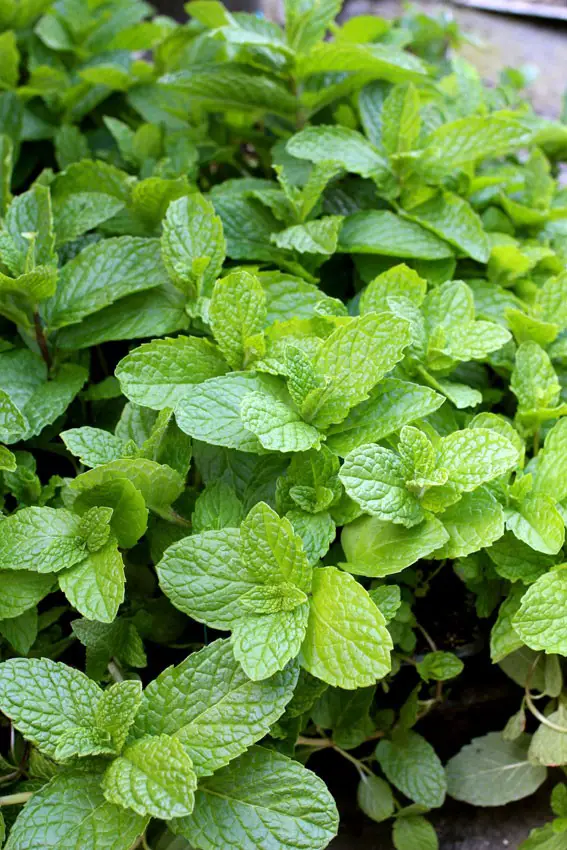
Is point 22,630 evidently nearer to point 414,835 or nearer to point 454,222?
point 414,835

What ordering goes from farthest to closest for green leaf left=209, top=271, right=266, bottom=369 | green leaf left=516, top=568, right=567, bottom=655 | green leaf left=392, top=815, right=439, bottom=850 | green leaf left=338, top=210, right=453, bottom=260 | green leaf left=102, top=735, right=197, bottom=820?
1. green leaf left=338, top=210, right=453, bottom=260
2. green leaf left=392, top=815, right=439, bottom=850
3. green leaf left=209, top=271, right=266, bottom=369
4. green leaf left=516, top=568, right=567, bottom=655
5. green leaf left=102, top=735, right=197, bottom=820

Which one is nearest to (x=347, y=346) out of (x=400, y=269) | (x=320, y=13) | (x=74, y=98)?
(x=400, y=269)

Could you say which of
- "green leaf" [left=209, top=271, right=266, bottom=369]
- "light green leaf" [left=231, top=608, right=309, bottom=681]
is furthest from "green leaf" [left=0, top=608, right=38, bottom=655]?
"green leaf" [left=209, top=271, right=266, bottom=369]

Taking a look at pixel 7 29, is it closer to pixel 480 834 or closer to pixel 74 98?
pixel 74 98

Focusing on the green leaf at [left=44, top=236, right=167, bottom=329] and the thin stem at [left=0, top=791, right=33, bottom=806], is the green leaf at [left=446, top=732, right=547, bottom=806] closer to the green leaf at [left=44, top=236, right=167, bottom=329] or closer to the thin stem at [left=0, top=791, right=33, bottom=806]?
the thin stem at [left=0, top=791, right=33, bottom=806]

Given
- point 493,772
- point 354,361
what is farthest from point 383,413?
point 493,772

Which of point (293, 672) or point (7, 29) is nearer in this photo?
point (293, 672)

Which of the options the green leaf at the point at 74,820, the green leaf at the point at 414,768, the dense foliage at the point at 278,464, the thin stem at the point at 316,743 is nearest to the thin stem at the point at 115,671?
the dense foliage at the point at 278,464
